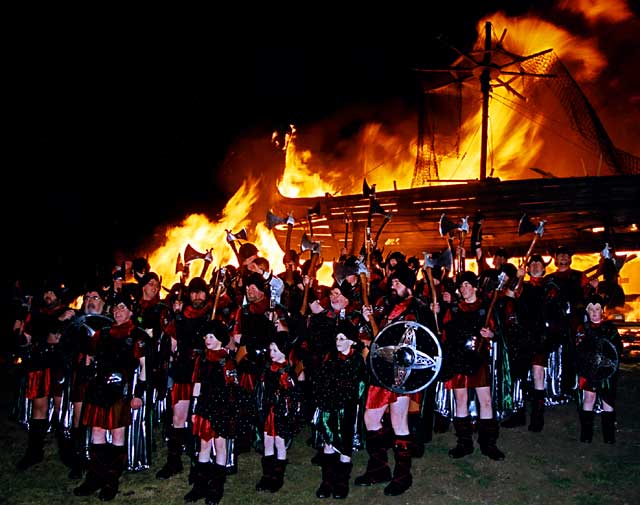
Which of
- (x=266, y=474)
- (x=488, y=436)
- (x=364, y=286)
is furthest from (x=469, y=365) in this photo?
(x=266, y=474)

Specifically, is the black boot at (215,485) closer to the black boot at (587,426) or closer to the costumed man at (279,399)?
the costumed man at (279,399)

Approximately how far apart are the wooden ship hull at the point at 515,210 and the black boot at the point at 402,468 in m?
5.98

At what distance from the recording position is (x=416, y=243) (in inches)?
599

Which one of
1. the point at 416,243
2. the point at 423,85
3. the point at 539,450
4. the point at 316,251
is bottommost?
the point at 539,450

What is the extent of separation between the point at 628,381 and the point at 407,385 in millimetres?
6042

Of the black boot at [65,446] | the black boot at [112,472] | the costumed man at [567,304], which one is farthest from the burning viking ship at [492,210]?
the black boot at [65,446]

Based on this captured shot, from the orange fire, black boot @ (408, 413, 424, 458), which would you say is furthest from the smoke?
black boot @ (408, 413, 424, 458)

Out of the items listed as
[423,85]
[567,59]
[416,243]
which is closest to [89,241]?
[416,243]

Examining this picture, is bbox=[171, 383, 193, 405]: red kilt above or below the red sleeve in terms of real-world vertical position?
below

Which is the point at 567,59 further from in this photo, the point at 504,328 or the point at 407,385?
the point at 407,385

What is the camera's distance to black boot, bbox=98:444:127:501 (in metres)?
4.95

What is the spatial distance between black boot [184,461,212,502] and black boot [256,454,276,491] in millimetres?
562

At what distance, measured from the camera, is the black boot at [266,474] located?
5.16 meters

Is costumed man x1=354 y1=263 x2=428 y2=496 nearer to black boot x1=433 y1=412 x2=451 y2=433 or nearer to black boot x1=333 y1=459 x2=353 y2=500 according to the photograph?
black boot x1=333 y1=459 x2=353 y2=500
